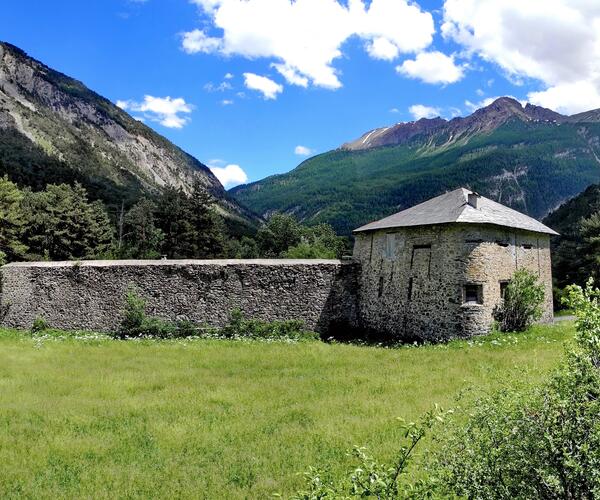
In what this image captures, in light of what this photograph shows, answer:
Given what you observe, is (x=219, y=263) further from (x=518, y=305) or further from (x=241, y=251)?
(x=241, y=251)

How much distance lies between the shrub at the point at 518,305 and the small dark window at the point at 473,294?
975 millimetres

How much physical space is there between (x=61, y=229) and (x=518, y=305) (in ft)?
128

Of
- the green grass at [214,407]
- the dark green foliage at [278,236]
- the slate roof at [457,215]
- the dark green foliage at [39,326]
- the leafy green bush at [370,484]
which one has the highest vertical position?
the dark green foliage at [278,236]

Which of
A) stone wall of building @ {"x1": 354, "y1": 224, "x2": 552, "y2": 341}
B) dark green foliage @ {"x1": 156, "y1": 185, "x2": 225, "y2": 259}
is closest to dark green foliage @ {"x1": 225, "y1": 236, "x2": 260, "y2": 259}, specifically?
dark green foliage @ {"x1": 156, "y1": 185, "x2": 225, "y2": 259}

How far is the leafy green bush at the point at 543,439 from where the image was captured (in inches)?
161

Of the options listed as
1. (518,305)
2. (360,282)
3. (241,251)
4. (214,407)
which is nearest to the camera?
(214,407)

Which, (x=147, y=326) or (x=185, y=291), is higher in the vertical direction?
(x=185, y=291)

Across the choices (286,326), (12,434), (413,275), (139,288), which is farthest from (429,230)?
(12,434)

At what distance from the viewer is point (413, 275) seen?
22.0 meters

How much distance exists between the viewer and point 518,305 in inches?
817

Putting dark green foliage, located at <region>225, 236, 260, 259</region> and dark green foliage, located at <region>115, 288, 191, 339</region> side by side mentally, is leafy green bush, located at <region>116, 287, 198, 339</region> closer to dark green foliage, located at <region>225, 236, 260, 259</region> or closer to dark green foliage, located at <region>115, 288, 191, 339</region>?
dark green foliage, located at <region>115, 288, 191, 339</region>

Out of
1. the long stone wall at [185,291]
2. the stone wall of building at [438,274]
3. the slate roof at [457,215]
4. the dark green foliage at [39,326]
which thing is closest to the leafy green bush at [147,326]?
the long stone wall at [185,291]

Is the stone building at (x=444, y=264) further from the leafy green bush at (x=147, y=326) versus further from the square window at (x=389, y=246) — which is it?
the leafy green bush at (x=147, y=326)

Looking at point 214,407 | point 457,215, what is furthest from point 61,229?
point 214,407
